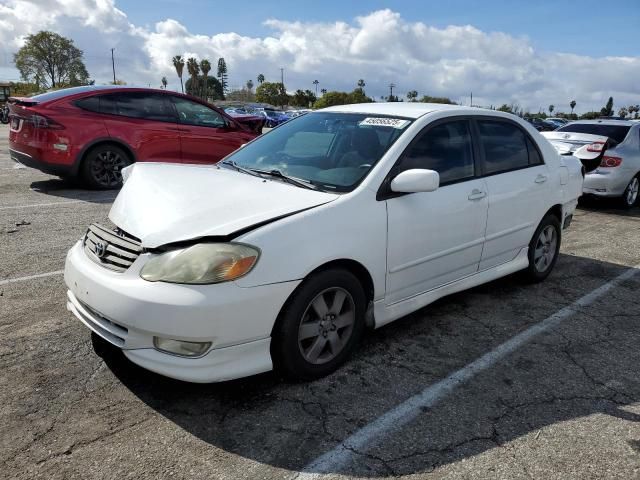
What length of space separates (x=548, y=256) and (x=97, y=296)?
156 inches

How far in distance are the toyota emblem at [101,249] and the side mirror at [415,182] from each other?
1697mm

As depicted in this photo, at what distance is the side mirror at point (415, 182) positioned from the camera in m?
3.09

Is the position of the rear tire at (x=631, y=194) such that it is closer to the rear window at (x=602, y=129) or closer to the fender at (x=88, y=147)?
the rear window at (x=602, y=129)

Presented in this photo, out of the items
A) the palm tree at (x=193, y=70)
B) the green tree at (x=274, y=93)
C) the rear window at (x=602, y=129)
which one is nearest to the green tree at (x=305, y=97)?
the green tree at (x=274, y=93)

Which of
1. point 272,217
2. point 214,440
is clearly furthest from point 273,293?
point 214,440

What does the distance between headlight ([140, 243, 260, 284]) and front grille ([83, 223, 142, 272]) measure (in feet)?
0.64

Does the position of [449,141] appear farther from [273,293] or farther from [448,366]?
[273,293]

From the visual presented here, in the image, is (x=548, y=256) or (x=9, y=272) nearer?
(x=9, y=272)

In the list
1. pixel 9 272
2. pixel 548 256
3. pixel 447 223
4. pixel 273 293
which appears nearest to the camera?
pixel 273 293

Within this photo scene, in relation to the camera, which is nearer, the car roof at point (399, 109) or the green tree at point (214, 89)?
the car roof at point (399, 109)

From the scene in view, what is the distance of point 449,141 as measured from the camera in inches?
149

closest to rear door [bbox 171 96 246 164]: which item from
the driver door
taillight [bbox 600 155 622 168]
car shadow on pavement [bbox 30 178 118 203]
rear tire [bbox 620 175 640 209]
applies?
car shadow on pavement [bbox 30 178 118 203]

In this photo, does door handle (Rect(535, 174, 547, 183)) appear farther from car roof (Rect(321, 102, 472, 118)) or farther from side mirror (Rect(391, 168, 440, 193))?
side mirror (Rect(391, 168, 440, 193))

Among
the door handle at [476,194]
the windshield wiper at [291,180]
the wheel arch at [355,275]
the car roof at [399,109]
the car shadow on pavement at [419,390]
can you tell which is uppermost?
the car roof at [399,109]
